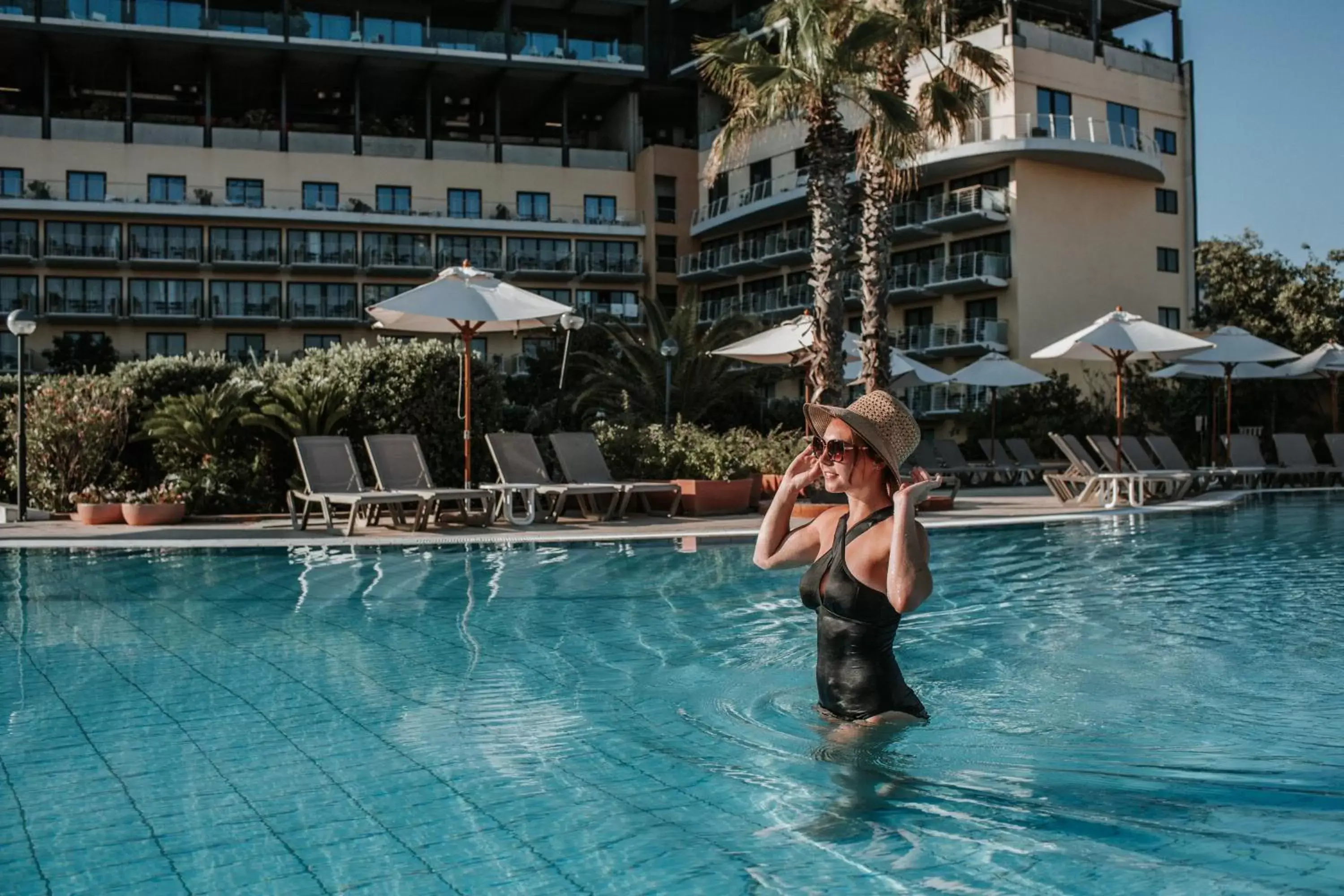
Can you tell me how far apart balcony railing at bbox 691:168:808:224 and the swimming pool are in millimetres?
33803

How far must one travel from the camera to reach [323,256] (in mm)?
47312

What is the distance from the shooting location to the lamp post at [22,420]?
1475 centimetres

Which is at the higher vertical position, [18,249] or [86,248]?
[86,248]

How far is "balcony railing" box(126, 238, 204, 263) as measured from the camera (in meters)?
45.7

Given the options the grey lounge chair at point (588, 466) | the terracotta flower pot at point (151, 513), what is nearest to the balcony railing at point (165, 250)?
the terracotta flower pot at point (151, 513)

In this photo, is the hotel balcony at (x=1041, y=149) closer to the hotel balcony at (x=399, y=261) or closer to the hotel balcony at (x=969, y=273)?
the hotel balcony at (x=969, y=273)

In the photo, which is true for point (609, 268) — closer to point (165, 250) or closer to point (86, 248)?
point (165, 250)

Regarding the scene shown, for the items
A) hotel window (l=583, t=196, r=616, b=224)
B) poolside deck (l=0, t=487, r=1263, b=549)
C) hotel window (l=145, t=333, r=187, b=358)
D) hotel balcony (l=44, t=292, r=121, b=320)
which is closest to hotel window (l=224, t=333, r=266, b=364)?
hotel window (l=145, t=333, r=187, b=358)

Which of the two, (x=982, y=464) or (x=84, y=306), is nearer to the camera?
A: (x=982, y=464)

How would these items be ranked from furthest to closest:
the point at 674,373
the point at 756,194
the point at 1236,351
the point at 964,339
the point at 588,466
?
the point at 756,194, the point at 964,339, the point at 674,373, the point at 1236,351, the point at 588,466

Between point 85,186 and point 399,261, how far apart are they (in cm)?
1111

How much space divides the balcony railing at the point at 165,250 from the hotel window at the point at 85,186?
199 centimetres

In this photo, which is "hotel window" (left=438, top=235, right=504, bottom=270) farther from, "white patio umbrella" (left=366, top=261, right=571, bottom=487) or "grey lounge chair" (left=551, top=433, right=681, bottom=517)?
"grey lounge chair" (left=551, top=433, right=681, bottom=517)

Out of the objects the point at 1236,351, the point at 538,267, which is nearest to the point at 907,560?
the point at 1236,351
